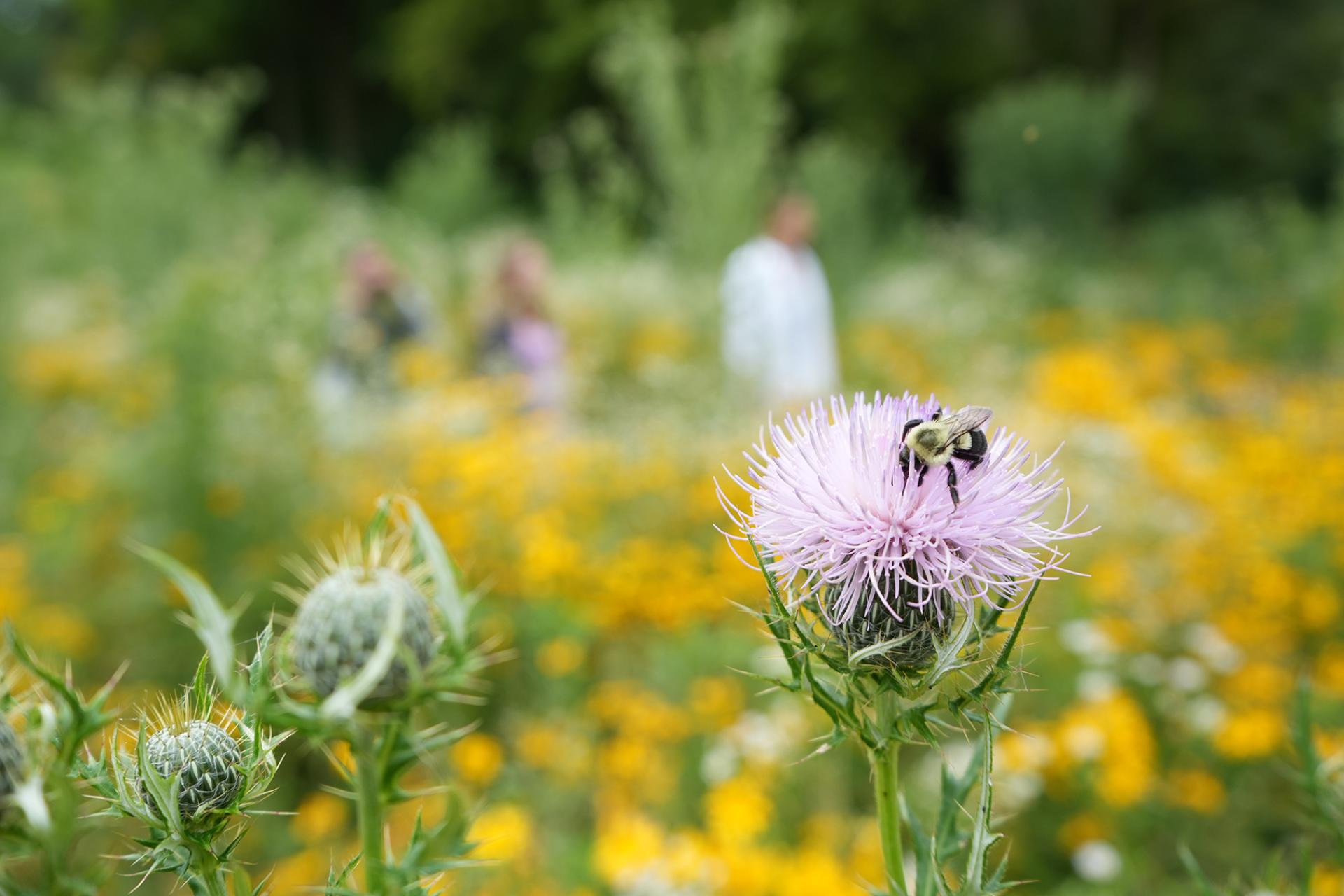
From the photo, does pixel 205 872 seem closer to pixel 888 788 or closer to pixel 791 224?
pixel 888 788

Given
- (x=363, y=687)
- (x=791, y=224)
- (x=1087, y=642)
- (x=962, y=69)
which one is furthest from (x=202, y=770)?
(x=962, y=69)

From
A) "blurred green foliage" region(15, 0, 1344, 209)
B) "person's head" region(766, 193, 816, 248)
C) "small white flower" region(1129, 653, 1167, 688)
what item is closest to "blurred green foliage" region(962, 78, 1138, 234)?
"blurred green foliage" region(15, 0, 1344, 209)

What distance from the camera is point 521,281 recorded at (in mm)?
5711

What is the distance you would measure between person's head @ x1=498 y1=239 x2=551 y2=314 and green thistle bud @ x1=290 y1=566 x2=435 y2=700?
5.06 meters

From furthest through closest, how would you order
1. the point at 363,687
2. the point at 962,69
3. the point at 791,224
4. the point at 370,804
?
the point at 962,69 → the point at 791,224 → the point at 370,804 → the point at 363,687

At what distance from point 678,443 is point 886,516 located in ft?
14.1

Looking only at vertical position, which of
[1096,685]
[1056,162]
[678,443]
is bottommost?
[1096,685]

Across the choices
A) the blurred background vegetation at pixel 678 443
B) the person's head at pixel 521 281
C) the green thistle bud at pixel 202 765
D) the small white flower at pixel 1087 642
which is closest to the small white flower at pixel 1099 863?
the blurred background vegetation at pixel 678 443

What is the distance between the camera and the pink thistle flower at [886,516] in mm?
890

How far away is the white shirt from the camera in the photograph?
238 inches

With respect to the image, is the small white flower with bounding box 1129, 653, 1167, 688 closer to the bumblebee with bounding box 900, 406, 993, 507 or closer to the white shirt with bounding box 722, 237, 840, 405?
the bumblebee with bounding box 900, 406, 993, 507

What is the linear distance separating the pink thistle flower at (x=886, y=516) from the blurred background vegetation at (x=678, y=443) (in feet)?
0.32

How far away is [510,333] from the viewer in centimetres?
580

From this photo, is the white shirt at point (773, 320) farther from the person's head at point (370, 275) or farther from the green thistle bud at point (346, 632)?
the green thistle bud at point (346, 632)
